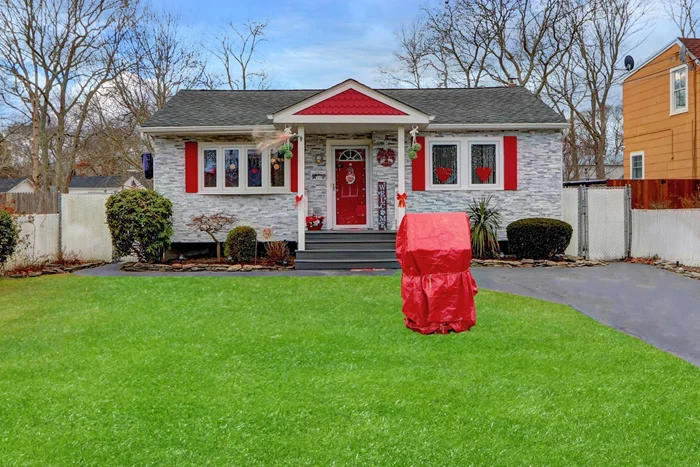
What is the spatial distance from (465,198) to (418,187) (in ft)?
3.87

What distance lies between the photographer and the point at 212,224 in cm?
1370

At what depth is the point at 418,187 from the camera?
47.2ft

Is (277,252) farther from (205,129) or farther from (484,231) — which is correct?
(484,231)

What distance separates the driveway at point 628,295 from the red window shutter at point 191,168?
6964 millimetres

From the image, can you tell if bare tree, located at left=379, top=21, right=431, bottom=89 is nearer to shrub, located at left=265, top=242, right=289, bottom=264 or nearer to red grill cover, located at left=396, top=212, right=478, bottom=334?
shrub, located at left=265, top=242, right=289, bottom=264

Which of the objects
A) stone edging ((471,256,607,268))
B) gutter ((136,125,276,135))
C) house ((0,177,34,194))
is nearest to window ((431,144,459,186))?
stone edging ((471,256,607,268))

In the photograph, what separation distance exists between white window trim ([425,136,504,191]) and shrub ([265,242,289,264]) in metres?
3.83

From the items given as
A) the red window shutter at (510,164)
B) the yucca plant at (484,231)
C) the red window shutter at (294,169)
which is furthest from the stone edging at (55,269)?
the red window shutter at (510,164)

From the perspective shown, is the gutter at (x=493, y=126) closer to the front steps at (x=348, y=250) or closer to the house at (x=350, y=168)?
the house at (x=350, y=168)

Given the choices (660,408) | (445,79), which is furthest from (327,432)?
(445,79)

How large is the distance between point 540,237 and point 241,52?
67.7 ft

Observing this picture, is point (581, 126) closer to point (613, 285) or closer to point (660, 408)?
point (613, 285)

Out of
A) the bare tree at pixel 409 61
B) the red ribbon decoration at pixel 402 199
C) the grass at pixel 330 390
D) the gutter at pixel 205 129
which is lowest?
the grass at pixel 330 390

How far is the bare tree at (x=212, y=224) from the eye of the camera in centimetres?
1332
